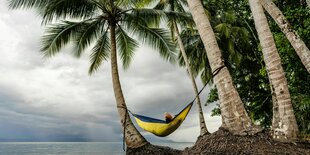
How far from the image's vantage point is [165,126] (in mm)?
6242

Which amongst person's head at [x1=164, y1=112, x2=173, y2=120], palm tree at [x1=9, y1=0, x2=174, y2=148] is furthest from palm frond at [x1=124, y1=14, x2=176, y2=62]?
person's head at [x1=164, y1=112, x2=173, y2=120]

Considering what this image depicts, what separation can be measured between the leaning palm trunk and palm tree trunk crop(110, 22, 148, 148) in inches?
196

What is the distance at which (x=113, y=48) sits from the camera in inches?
365

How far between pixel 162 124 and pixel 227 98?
2.40 meters

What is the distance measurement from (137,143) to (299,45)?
4.95 meters

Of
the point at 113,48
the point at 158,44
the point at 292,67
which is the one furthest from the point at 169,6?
the point at 292,67

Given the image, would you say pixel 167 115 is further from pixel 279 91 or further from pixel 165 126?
pixel 279 91

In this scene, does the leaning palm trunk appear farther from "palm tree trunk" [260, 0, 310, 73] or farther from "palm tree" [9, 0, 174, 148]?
"palm tree" [9, 0, 174, 148]

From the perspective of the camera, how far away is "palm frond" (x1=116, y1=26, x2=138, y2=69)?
34.3ft

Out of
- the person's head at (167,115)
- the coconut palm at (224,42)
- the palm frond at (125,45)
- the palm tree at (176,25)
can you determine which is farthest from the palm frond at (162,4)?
the person's head at (167,115)

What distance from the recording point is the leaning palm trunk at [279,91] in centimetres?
383

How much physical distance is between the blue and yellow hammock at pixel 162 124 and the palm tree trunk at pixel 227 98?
164 cm

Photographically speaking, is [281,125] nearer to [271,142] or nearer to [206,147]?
[271,142]

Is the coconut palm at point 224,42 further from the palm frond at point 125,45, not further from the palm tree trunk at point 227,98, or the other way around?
the palm tree trunk at point 227,98
